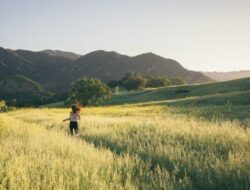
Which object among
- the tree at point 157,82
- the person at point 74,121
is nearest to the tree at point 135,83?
the tree at point 157,82

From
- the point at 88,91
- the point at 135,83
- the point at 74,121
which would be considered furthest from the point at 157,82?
the point at 74,121

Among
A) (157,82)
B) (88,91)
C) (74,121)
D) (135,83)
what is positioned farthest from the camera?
(157,82)

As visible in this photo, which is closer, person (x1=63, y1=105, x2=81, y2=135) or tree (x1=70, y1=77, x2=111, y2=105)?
person (x1=63, y1=105, x2=81, y2=135)

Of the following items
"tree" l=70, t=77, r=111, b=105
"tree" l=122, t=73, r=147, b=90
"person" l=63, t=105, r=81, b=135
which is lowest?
"person" l=63, t=105, r=81, b=135

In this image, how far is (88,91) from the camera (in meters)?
89.1

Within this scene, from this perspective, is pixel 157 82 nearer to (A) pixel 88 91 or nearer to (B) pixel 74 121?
(A) pixel 88 91

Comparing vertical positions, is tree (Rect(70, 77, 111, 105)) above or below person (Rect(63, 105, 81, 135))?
above

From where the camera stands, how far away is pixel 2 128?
55.5ft

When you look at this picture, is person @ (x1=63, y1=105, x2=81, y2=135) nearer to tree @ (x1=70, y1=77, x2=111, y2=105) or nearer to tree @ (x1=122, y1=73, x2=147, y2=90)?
tree @ (x1=70, y1=77, x2=111, y2=105)

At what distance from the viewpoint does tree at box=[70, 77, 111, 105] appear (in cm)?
8875

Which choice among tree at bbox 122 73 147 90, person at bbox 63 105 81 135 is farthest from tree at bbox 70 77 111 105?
person at bbox 63 105 81 135

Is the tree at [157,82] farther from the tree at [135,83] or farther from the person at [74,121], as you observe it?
the person at [74,121]

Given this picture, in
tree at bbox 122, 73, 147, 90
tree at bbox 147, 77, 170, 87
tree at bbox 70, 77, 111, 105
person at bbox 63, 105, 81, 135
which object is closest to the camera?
person at bbox 63, 105, 81, 135

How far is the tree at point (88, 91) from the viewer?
88.8 meters
